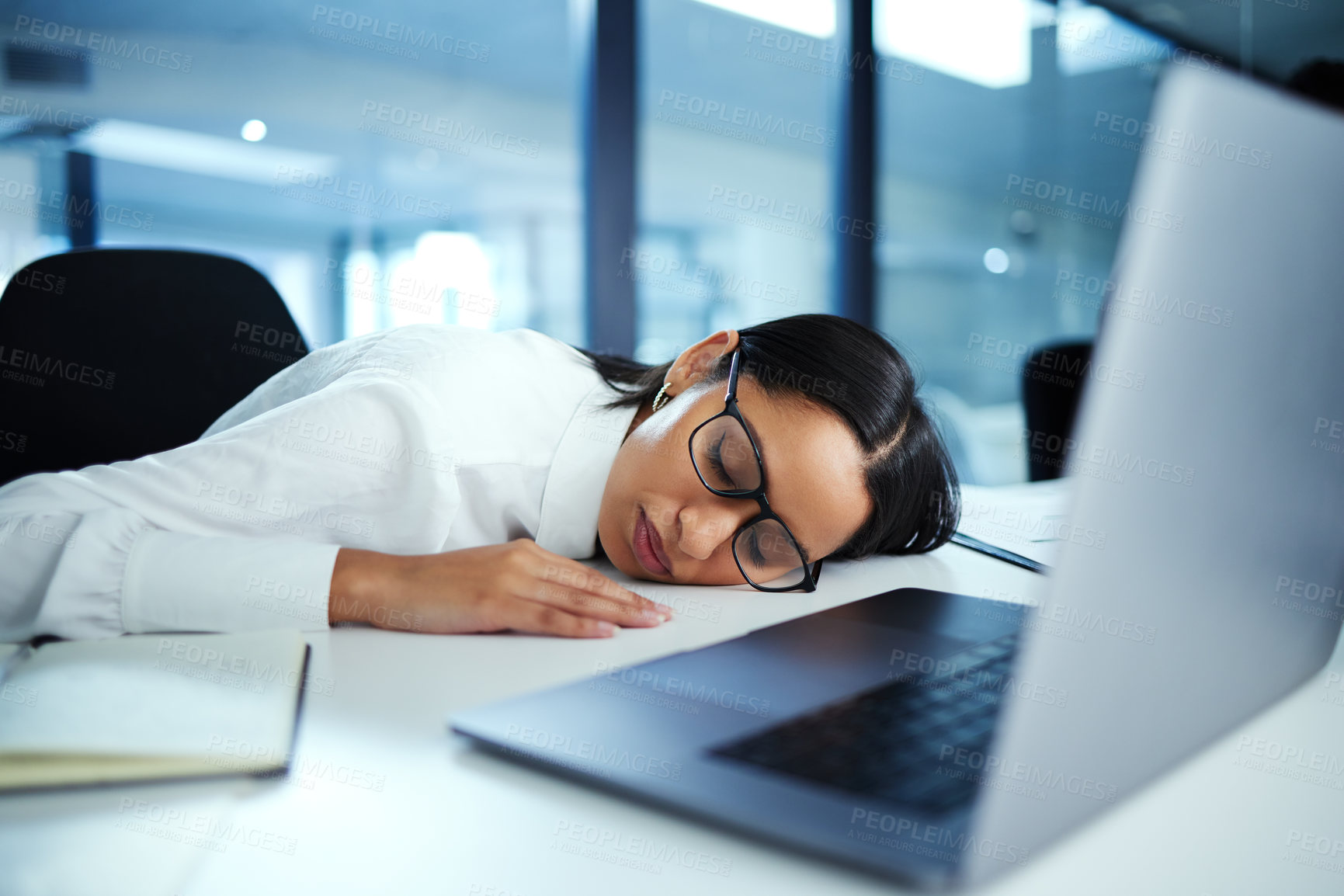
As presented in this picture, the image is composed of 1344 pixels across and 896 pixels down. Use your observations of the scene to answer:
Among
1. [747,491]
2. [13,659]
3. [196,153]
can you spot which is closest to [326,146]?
[196,153]

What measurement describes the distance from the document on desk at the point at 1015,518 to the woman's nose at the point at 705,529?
0.33 m

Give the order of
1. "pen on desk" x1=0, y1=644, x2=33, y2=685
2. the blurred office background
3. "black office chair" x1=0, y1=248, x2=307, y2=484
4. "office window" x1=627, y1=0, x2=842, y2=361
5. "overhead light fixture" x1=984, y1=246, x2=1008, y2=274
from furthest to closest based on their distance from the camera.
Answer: "overhead light fixture" x1=984, y1=246, x2=1008, y2=274 < "office window" x1=627, y1=0, x2=842, y2=361 < the blurred office background < "black office chair" x1=0, y1=248, x2=307, y2=484 < "pen on desk" x1=0, y1=644, x2=33, y2=685

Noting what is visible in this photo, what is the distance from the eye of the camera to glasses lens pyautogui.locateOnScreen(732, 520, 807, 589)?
89 cm

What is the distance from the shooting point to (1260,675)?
0.50 metres

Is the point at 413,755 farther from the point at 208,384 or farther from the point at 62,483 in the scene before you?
the point at 208,384

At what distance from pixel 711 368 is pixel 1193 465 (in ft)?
2.50

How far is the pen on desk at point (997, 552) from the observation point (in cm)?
97

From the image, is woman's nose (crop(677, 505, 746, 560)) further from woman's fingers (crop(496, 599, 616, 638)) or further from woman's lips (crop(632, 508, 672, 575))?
woman's fingers (crop(496, 599, 616, 638))

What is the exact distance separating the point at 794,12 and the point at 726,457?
286cm

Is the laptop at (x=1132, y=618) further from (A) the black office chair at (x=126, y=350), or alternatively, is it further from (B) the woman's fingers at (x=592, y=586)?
(A) the black office chair at (x=126, y=350)

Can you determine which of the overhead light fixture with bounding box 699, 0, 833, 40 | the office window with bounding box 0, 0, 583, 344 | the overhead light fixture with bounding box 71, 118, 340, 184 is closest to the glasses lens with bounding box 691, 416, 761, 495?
the office window with bounding box 0, 0, 583, 344

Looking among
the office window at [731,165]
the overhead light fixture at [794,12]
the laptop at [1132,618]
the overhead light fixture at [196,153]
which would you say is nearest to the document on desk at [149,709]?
the laptop at [1132,618]

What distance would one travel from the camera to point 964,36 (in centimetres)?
359

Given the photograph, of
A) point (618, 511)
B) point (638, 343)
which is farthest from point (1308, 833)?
point (638, 343)
